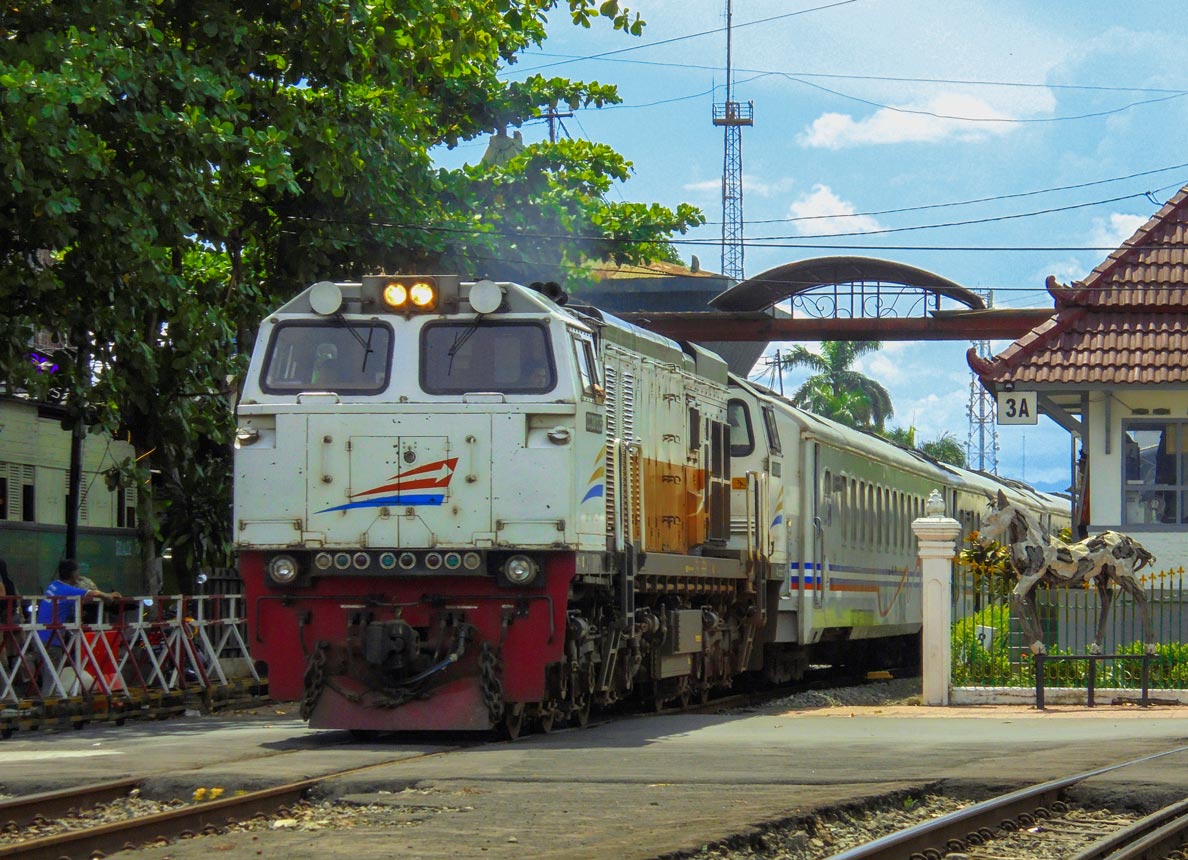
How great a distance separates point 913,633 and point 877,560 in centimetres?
383

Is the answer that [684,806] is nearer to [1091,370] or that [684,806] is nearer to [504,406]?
[504,406]

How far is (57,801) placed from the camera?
1029cm

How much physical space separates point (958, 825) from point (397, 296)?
6.94m

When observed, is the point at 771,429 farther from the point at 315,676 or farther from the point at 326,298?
the point at 315,676

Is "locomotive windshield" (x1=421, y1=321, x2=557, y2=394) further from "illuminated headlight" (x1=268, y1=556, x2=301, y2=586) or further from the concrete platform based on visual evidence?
the concrete platform

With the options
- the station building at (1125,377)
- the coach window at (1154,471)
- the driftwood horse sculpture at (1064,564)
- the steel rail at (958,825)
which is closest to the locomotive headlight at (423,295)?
the steel rail at (958,825)

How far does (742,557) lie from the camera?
19.0m

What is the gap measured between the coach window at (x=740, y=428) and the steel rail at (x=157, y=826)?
9.50m

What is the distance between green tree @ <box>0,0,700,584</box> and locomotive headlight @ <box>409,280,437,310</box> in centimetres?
404

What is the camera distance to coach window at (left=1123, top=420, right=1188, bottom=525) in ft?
74.1

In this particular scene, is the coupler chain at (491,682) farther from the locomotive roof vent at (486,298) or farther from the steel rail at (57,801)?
the steel rail at (57,801)

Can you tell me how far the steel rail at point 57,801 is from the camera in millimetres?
9961

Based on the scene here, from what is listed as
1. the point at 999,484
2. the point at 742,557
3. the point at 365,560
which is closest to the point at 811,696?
the point at 742,557

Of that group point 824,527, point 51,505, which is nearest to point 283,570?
point 824,527
